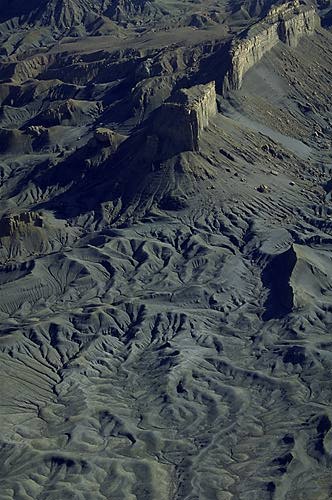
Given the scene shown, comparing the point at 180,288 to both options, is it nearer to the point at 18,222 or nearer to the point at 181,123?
the point at 18,222

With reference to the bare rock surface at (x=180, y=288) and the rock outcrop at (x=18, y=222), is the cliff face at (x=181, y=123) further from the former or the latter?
the rock outcrop at (x=18, y=222)

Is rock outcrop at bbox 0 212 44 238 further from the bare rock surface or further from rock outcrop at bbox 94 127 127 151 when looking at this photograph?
rock outcrop at bbox 94 127 127 151

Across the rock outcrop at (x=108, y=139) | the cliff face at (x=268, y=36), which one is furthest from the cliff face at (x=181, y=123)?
the cliff face at (x=268, y=36)

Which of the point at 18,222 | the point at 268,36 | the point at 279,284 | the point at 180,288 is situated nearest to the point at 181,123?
the point at 18,222

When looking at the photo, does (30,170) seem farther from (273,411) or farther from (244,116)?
(273,411)

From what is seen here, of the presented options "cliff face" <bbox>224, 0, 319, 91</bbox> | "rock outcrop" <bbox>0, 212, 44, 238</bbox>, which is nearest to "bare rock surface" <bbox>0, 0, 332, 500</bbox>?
"rock outcrop" <bbox>0, 212, 44, 238</bbox>

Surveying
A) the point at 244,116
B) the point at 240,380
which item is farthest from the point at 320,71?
the point at 240,380
